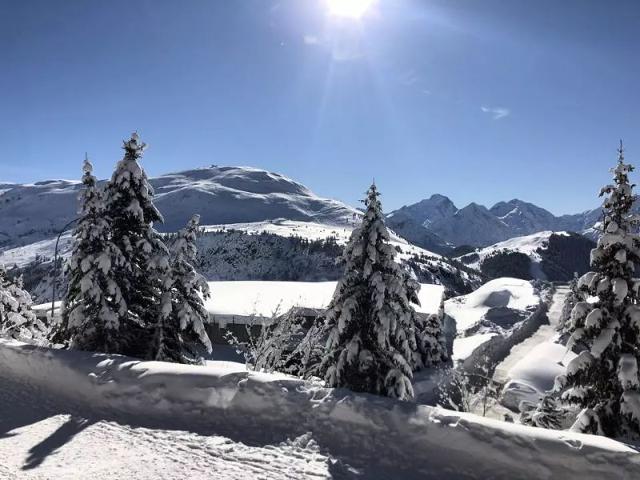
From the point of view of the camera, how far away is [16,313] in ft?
80.0

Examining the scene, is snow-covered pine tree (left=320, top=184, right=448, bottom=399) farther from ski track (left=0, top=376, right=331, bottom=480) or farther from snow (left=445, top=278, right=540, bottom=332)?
snow (left=445, top=278, right=540, bottom=332)

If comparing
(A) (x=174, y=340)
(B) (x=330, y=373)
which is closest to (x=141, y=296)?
(A) (x=174, y=340)

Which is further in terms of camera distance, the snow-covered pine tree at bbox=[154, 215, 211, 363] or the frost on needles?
the snow-covered pine tree at bbox=[154, 215, 211, 363]

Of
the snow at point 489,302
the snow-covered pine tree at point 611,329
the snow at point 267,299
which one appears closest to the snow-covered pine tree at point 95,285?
the snow-covered pine tree at point 611,329

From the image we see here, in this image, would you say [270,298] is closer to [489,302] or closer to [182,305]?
[182,305]

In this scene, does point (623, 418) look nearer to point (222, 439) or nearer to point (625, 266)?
point (625, 266)

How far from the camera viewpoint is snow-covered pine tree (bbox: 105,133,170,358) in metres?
15.6

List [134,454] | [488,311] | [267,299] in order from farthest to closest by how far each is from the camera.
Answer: [488,311], [267,299], [134,454]

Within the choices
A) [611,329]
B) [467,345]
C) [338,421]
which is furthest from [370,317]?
[467,345]

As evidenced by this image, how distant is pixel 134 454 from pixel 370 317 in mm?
7918

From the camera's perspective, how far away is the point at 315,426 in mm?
7500

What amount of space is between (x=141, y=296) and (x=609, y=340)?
1400 cm

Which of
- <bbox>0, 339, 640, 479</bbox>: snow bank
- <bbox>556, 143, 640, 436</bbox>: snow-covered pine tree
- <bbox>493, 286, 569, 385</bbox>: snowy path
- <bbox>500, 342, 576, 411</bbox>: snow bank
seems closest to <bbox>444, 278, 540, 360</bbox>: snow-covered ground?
<bbox>493, 286, 569, 385</bbox>: snowy path

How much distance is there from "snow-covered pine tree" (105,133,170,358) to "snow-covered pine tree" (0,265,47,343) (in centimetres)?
790
